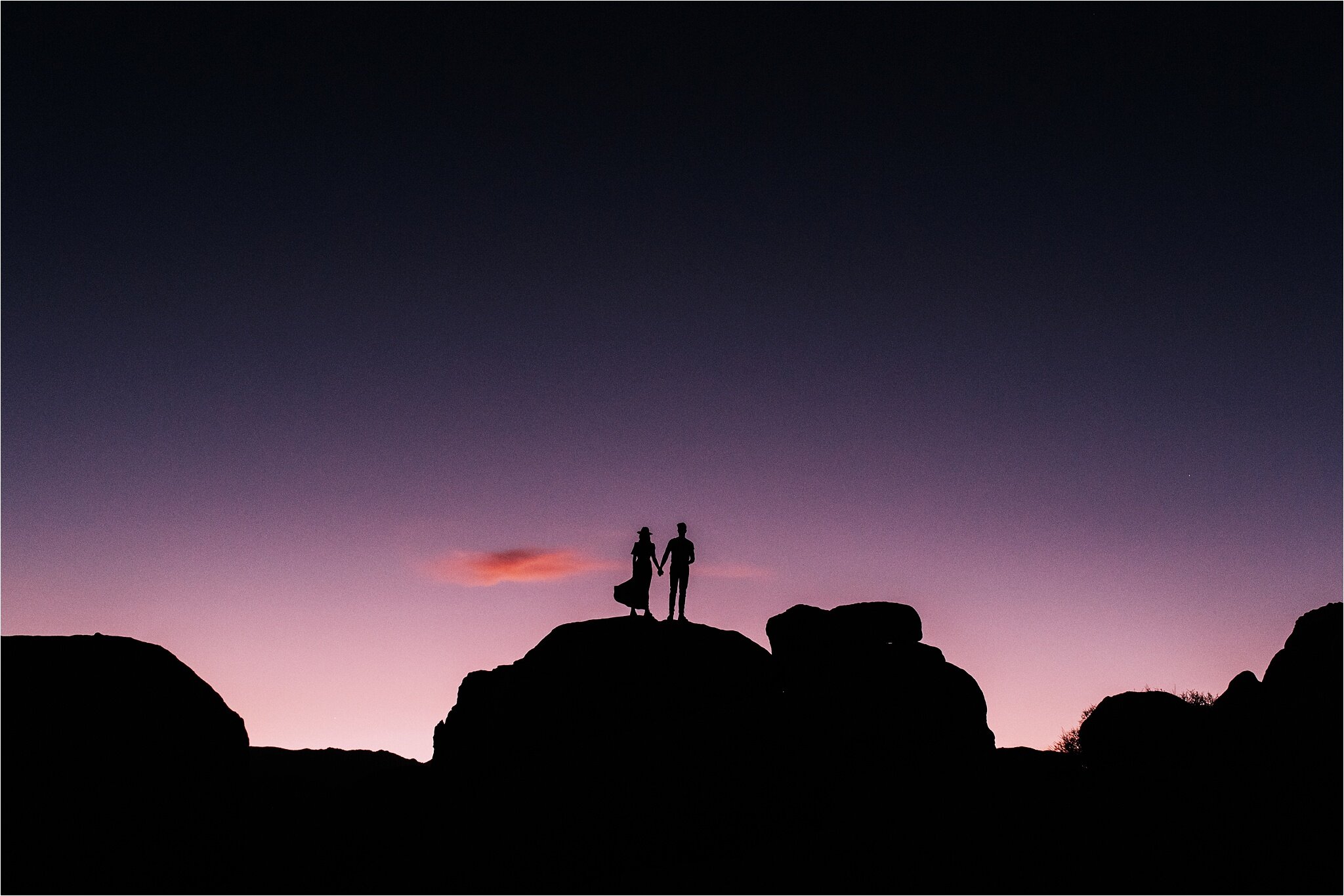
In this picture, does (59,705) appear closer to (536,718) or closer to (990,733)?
(536,718)

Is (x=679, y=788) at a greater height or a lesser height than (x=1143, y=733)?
lesser

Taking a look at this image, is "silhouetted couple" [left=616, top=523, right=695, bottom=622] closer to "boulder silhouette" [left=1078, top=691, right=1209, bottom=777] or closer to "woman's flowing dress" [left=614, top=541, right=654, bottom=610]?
"woman's flowing dress" [left=614, top=541, right=654, bottom=610]

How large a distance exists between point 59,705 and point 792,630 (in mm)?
24545


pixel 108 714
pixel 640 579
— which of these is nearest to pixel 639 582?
pixel 640 579

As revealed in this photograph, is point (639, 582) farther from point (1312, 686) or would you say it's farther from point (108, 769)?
point (1312, 686)

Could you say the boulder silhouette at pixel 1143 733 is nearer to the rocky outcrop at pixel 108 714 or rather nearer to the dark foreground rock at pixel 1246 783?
the dark foreground rock at pixel 1246 783

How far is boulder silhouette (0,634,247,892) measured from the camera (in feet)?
81.0

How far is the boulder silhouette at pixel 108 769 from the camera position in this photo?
2469 centimetres

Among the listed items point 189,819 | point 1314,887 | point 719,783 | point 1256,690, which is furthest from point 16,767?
point 1256,690

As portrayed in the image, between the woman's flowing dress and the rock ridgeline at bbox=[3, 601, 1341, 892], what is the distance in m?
1.37

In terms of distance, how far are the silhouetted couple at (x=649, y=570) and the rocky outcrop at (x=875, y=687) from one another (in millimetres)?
5451

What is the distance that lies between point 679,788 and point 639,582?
6709mm

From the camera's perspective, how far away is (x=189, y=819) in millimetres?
27422

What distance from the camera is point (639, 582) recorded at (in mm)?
30625
